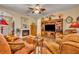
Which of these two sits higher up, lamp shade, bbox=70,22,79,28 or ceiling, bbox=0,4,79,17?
ceiling, bbox=0,4,79,17

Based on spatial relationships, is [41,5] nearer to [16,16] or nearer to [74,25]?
[16,16]

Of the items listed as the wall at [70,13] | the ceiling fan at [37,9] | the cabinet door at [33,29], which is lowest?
the cabinet door at [33,29]

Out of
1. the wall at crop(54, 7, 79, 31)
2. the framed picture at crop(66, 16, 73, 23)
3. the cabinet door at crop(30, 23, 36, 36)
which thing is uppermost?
the wall at crop(54, 7, 79, 31)

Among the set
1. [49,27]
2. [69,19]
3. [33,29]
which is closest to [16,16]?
[33,29]

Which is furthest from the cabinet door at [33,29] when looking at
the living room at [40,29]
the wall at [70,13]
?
the wall at [70,13]

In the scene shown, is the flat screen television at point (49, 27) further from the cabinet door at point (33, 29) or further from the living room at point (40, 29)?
the cabinet door at point (33, 29)

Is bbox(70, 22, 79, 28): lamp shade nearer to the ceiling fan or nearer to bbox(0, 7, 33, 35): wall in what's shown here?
the ceiling fan

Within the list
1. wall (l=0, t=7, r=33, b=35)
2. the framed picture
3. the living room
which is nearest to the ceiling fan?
the living room

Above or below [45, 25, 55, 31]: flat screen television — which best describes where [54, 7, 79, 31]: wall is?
above

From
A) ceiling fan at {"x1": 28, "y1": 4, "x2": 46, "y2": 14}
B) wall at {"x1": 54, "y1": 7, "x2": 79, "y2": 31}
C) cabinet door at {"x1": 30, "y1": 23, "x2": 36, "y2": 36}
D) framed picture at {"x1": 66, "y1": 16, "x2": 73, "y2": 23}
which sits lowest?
cabinet door at {"x1": 30, "y1": 23, "x2": 36, "y2": 36}

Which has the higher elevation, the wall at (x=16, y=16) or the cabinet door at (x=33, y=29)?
the wall at (x=16, y=16)

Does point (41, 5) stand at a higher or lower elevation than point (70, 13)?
higher

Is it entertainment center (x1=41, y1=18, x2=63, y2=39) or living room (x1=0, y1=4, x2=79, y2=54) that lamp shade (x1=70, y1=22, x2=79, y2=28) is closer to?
living room (x1=0, y1=4, x2=79, y2=54)
